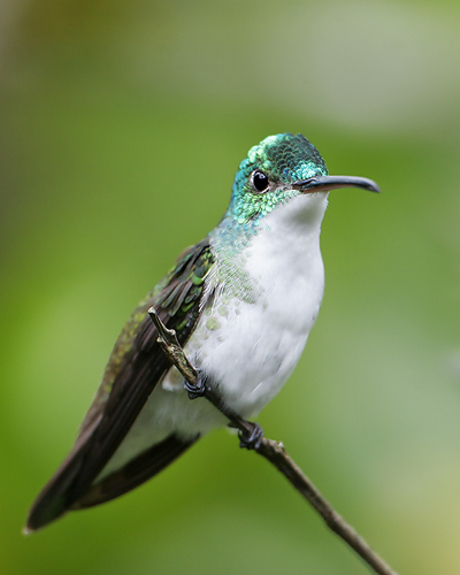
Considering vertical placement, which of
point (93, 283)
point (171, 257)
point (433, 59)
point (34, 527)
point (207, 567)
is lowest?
point (207, 567)

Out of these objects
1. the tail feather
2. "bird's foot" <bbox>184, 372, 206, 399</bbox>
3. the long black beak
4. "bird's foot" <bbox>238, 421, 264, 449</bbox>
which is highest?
the long black beak

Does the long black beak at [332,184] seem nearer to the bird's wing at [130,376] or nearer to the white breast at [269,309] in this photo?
the white breast at [269,309]

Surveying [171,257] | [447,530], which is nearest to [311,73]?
[171,257]

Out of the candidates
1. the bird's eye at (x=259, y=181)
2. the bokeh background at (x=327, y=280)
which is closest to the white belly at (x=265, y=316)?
the bird's eye at (x=259, y=181)

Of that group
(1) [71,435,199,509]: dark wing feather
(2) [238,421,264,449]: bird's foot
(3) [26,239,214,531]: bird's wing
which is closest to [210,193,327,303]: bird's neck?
(3) [26,239,214,531]: bird's wing

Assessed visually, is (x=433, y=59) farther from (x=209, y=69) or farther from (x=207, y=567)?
(x=207, y=567)

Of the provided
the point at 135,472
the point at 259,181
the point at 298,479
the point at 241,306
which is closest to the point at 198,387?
the point at 241,306

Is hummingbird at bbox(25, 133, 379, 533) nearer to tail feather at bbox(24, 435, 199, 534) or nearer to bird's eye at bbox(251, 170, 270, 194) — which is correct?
bird's eye at bbox(251, 170, 270, 194)
